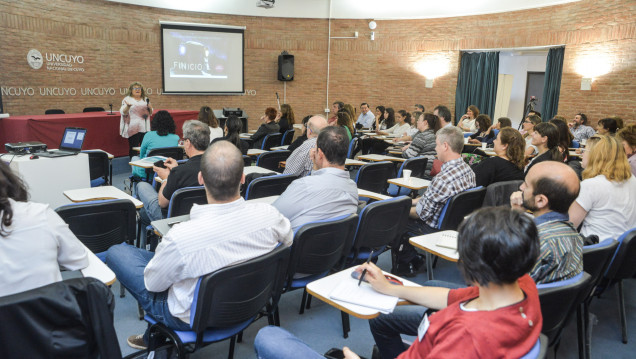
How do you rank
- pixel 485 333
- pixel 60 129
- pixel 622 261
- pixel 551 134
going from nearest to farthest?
1. pixel 485 333
2. pixel 622 261
3. pixel 551 134
4. pixel 60 129

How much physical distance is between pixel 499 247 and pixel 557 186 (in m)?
0.96

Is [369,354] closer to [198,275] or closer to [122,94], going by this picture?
[198,275]

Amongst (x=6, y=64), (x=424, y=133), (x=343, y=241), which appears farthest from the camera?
(x=6, y=64)

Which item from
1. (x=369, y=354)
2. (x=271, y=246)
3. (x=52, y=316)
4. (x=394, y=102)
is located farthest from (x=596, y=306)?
(x=394, y=102)

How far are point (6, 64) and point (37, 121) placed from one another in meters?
2.68

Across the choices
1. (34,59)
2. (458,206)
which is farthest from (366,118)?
(458,206)

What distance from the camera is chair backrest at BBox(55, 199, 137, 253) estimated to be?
273 centimetres

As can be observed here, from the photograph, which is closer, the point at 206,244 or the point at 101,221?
the point at 206,244

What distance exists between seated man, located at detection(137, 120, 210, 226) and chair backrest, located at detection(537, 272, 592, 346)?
2.67m

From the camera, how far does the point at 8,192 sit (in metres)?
1.77

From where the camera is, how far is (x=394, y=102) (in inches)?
504

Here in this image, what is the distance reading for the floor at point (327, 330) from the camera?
111 inches

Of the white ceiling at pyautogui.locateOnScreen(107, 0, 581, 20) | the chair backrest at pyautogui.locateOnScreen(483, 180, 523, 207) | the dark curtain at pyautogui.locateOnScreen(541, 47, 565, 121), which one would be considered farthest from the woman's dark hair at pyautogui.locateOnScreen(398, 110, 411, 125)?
the chair backrest at pyautogui.locateOnScreen(483, 180, 523, 207)

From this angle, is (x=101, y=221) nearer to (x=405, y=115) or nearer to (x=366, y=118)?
(x=405, y=115)
